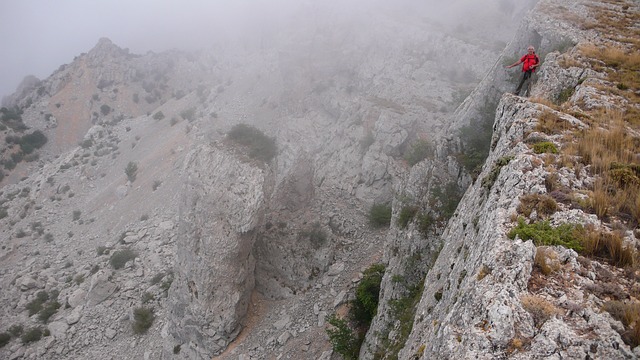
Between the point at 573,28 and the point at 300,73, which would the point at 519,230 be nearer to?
the point at 573,28

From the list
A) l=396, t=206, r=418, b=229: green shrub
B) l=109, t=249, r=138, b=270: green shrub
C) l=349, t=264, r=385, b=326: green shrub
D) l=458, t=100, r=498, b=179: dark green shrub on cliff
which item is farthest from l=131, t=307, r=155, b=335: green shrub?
l=458, t=100, r=498, b=179: dark green shrub on cliff

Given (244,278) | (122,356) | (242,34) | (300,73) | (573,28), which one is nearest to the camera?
(573,28)

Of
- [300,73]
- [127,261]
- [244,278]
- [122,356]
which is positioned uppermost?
[300,73]

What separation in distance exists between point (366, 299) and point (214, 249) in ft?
34.5

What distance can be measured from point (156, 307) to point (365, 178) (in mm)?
21436

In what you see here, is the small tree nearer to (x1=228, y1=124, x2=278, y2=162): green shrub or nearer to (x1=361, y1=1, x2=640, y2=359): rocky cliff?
(x1=228, y1=124, x2=278, y2=162): green shrub

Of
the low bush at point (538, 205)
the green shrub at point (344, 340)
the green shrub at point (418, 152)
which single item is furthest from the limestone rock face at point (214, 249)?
the low bush at point (538, 205)

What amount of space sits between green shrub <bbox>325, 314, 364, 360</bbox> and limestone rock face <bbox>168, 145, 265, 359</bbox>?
763cm

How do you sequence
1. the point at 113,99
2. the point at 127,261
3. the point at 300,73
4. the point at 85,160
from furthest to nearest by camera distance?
the point at 113,99
the point at 85,160
the point at 300,73
the point at 127,261

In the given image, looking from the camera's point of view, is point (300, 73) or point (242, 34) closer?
point (300, 73)

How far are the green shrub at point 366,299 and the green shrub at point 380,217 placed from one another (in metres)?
6.54

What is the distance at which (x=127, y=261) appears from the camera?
34.4 m

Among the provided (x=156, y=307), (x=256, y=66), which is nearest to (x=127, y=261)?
(x=156, y=307)

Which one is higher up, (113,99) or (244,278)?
(113,99)
